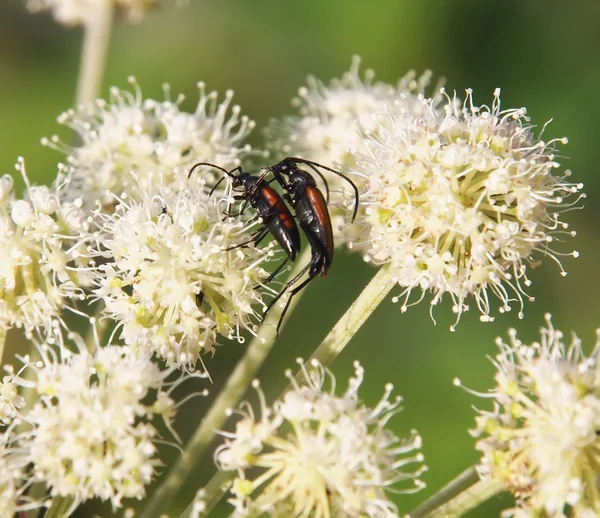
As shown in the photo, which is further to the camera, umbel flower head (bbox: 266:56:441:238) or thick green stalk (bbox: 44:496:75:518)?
umbel flower head (bbox: 266:56:441:238)

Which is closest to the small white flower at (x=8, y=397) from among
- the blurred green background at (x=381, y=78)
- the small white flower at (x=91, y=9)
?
the blurred green background at (x=381, y=78)

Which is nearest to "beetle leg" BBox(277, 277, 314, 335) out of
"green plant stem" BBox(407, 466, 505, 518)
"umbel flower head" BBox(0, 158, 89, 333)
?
"umbel flower head" BBox(0, 158, 89, 333)

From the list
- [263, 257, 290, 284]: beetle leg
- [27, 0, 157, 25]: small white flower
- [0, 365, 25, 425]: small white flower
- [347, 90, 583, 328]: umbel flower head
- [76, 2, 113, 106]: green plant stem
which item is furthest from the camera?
[27, 0, 157, 25]: small white flower

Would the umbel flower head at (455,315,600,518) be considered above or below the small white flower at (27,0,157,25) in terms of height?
below

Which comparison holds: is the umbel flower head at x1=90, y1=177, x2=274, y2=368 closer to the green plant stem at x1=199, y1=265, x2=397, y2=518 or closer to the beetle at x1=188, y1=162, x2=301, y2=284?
the beetle at x1=188, y1=162, x2=301, y2=284

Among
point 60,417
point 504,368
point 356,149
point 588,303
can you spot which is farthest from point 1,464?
point 588,303

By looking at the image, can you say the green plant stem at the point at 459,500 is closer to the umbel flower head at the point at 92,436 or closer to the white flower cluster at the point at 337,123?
the umbel flower head at the point at 92,436

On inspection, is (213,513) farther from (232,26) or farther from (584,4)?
(584,4)

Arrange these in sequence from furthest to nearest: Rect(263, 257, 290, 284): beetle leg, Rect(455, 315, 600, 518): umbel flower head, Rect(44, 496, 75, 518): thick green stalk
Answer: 1. Rect(263, 257, 290, 284): beetle leg
2. Rect(44, 496, 75, 518): thick green stalk
3. Rect(455, 315, 600, 518): umbel flower head
